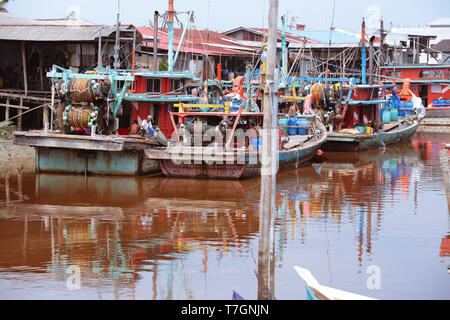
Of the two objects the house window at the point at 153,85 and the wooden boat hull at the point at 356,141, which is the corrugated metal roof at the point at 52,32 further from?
the wooden boat hull at the point at 356,141

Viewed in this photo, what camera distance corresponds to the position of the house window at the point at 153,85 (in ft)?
67.8

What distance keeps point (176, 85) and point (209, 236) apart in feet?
30.9

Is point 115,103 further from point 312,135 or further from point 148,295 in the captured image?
point 148,295

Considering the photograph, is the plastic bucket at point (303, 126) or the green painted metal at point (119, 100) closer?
the green painted metal at point (119, 100)

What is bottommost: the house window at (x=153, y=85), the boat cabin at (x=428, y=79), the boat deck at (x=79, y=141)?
the boat deck at (x=79, y=141)

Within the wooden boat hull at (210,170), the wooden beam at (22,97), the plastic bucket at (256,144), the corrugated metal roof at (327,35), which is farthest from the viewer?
the corrugated metal roof at (327,35)

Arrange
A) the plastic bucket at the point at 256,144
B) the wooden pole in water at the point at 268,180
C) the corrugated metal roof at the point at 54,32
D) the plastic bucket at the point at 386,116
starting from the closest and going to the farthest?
the wooden pole in water at the point at 268,180 < the plastic bucket at the point at 256,144 < the corrugated metal roof at the point at 54,32 < the plastic bucket at the point at 386,116

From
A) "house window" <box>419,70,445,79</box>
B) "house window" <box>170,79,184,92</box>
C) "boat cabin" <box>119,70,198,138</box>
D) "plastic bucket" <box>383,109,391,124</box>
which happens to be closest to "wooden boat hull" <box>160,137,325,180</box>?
"boat cabin" <box>119,70,198,138</box>

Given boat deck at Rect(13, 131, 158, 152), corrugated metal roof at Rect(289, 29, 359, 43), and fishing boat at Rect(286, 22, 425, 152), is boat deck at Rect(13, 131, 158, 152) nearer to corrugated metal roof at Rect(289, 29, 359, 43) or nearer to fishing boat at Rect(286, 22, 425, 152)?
fishing boat at Rect(286, 22, 425, 152)

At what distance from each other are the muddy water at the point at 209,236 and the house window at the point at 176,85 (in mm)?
3416

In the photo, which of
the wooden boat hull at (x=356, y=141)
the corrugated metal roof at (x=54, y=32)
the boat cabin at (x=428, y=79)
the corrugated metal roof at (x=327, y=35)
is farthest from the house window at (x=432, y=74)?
the corrugated metal roof at (x=54, y=32)

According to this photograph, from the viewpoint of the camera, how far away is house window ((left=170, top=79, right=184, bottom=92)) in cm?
2095

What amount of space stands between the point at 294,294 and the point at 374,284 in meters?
1.31

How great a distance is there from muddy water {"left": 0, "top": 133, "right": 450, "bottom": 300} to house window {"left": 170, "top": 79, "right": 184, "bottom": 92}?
3.42 metres
